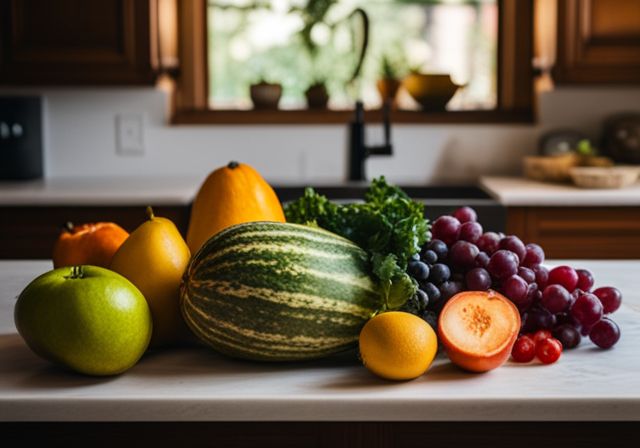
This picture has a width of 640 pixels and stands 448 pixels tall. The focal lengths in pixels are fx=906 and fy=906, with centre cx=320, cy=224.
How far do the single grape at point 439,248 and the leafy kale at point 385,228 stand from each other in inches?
0.5

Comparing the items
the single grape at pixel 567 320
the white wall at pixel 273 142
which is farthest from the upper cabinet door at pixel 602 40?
the single grape at pixel 567 320

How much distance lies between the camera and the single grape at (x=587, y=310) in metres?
1.11

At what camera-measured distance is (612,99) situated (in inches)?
139

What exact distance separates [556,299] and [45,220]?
6.89ft

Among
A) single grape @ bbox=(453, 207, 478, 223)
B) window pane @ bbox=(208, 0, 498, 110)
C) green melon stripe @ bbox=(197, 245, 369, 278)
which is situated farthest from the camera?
window pane @ bbox=(208, 0, 498, 110)

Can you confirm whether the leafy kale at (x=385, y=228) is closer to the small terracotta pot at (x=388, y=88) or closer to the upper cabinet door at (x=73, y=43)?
the upper cabinet door at (x=73, y=43)

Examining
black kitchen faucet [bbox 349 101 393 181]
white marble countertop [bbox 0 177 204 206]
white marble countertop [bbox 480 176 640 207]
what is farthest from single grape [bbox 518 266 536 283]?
black kitchen faucet [bbox 349 101 393 181]

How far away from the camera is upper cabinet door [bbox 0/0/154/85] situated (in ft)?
10.3

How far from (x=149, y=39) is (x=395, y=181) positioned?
41.3 inches

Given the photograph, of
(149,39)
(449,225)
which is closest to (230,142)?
(149,39)

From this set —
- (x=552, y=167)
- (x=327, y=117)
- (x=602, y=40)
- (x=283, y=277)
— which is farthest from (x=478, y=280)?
(x=327, y=117)

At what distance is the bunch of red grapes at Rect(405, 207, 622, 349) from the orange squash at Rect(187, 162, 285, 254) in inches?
9.4

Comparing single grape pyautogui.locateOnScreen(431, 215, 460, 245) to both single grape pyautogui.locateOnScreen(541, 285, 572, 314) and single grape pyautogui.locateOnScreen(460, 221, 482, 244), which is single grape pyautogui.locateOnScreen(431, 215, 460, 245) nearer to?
Answer: single grape pyautogui.locateOnScreen(460, 221, 482, 244)
